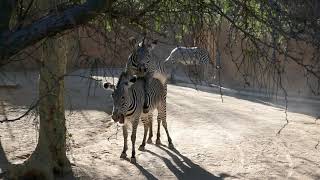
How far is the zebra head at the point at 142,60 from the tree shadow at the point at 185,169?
5.76 feet

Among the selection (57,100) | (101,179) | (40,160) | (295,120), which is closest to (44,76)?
(57,100)

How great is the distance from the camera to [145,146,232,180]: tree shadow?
26.3ft

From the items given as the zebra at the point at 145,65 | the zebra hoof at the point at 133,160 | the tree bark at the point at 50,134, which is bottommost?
the zebra hoof at the point at 133,160

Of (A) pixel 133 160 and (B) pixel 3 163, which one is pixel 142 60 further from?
(B) pixel 3 163

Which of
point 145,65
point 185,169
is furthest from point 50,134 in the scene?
point 145,65

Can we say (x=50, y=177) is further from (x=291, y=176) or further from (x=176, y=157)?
(x=291, y=176)

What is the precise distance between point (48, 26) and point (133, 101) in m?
5.86

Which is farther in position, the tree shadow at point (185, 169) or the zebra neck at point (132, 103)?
the zebra neck at point (132, 103)

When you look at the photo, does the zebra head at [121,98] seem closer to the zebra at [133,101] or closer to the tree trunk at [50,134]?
the zebra at [133,101]

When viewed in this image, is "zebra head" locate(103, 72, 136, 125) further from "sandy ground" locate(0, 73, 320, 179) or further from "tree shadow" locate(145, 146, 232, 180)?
"tree shadow" locate(145, 146, 232, 180)

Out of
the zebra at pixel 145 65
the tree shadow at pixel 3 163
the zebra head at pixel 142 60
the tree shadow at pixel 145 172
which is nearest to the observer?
the tree shadow at pixel 3 163

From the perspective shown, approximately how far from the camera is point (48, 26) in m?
3.03

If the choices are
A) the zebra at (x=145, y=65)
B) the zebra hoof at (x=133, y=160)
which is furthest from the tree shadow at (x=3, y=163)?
the zebra at (x=145, y=65)

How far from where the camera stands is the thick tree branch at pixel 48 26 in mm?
3012
